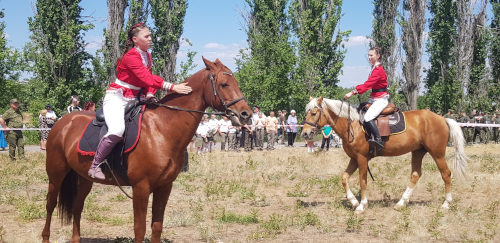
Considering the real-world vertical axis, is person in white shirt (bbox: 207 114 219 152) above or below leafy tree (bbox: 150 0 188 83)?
below

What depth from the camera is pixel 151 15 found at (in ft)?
112

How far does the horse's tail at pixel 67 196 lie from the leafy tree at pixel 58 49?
26.2 m

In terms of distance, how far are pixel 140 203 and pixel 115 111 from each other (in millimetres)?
1081

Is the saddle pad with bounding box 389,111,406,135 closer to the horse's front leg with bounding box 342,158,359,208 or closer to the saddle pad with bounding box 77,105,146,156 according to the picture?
the horse's front leg with bounding box 342,158,359,208

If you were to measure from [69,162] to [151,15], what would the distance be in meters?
30.0

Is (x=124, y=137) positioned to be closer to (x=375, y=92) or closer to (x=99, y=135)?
(x=99, y=135)

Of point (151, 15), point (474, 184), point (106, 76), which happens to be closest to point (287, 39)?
point (151, 15)

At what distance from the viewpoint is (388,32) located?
3678 cm

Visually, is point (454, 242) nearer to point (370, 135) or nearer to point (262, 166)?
point (370, 135)

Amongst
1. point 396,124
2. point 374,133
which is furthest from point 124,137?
point 396,124

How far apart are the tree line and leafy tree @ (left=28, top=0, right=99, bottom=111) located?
0.07 metres

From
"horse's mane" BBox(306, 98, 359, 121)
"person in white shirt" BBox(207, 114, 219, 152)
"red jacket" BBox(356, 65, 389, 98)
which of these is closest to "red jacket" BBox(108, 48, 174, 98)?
"horse's mane" BBox(306, 98, 359, 121)

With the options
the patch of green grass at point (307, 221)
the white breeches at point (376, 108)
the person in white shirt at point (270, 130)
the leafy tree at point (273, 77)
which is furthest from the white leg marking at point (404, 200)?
the leafy tree at point (273, 77)

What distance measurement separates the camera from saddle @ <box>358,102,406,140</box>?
9250mm
